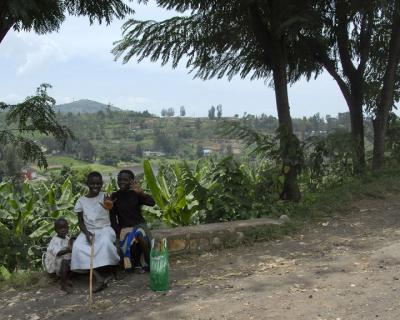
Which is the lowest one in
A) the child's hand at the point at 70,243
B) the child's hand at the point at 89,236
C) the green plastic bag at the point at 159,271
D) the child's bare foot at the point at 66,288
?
the child's bare foot at the point at 66,288

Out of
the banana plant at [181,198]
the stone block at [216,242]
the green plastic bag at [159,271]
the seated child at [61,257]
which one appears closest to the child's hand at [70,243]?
the seated child at [61,257]

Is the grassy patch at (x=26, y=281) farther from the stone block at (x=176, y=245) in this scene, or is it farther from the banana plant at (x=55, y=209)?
the banana plant at (x=55, y=209)

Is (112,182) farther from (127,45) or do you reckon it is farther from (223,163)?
(223,163)

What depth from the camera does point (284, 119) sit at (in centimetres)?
817

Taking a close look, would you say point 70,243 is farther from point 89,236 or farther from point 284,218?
point 284,218

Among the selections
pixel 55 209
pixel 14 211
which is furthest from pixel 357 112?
pixel 14 211

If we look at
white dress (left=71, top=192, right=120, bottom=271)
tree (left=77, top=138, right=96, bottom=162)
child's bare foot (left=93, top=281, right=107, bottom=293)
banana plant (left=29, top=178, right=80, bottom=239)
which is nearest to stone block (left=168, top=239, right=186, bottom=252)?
white dress (left=71, top=192, right=120, bottom=271)

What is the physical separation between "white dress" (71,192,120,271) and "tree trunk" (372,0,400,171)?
675cm

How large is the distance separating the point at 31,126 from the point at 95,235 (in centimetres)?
158

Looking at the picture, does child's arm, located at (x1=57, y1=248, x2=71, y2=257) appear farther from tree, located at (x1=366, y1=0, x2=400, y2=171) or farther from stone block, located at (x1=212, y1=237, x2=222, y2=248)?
tree, located at (x1=366, y1=0, x2=400, y2=171)

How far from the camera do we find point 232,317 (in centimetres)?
401

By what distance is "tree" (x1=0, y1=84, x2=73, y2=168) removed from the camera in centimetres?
590

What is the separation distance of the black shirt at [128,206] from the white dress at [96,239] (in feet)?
0.41

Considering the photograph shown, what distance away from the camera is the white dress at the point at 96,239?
5207mm
